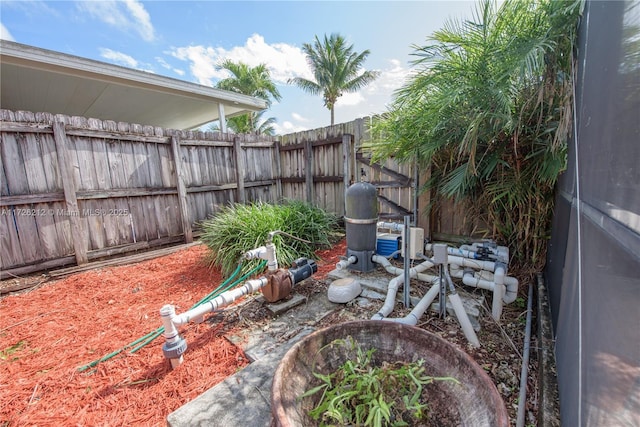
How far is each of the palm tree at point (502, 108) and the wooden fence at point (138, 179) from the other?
0.85 metres

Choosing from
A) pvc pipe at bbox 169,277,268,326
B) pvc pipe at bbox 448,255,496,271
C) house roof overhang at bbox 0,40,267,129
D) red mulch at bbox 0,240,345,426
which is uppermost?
house roof overhang at bbox 0,40,267,129

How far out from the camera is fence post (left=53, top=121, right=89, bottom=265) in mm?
3258

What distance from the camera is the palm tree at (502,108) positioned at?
1774mm

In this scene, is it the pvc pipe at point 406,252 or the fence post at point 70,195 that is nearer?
the pvc pipe at point 406,252

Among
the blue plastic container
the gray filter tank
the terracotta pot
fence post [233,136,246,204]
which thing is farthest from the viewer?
fence post [233,136,246,204]

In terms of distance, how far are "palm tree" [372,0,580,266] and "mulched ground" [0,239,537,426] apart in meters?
1.04

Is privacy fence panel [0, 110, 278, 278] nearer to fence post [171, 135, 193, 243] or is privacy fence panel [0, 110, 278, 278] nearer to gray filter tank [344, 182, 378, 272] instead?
fence post [171, 135, 193, 243]

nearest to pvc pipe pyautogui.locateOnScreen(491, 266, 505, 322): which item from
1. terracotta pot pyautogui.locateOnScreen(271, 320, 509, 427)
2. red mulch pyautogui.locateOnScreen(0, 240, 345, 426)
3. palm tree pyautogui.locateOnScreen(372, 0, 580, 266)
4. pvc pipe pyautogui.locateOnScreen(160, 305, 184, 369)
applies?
palm tree pyautogui.locateOnScreen(372, 0, 580, 266)

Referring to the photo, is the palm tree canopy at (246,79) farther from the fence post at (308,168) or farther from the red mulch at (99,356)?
the red mulch at (99,356)

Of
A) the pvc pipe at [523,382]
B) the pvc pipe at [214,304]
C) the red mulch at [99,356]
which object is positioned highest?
the pvc pipe at [214,304]

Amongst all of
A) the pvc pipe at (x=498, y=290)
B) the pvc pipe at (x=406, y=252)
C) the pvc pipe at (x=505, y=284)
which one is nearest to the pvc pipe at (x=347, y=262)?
the pvc pipe at (x=406, y=252)

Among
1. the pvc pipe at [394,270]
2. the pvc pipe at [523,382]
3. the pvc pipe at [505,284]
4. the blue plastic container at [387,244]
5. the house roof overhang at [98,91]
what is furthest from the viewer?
the house roof overhang at [98,91]

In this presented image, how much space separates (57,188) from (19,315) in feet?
5.47

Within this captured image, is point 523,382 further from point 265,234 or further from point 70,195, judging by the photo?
point 70,195
